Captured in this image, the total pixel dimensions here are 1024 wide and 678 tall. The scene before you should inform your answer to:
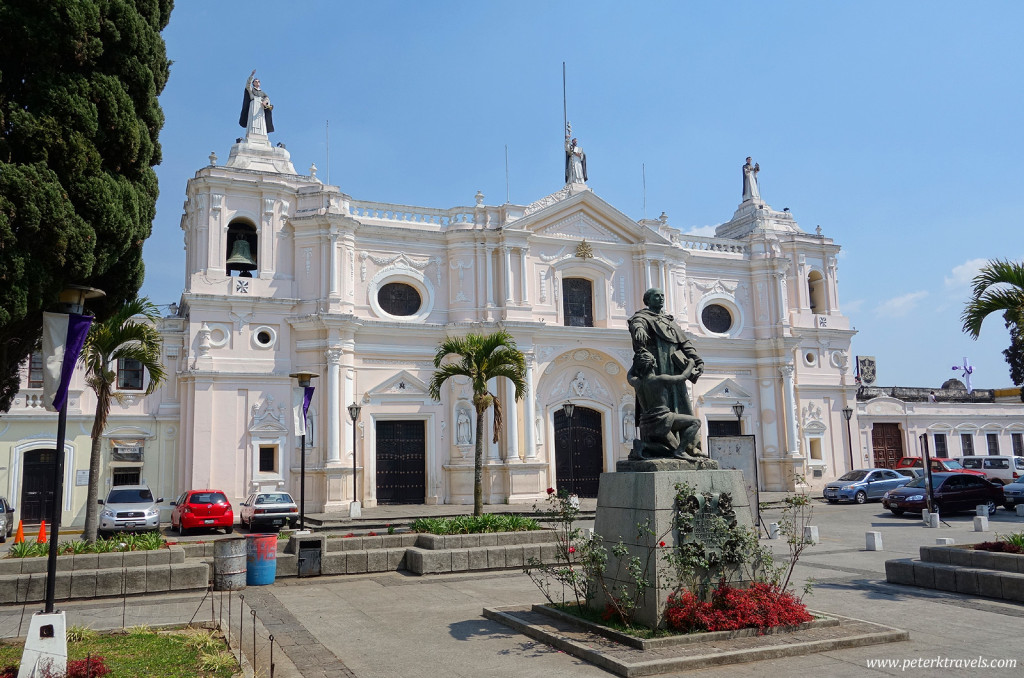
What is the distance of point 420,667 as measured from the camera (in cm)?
753

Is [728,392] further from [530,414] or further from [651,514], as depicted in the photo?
[651,514]

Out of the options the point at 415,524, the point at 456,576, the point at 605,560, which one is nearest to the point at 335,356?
the point at 415,524

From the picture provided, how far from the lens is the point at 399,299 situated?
96.7ft

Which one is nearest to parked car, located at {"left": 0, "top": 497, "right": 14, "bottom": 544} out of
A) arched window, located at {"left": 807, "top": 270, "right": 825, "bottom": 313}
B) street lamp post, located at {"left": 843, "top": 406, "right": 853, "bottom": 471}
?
street lamp post, located at {"left": 843, "top": 406, "right": 853, "bottom": 471}

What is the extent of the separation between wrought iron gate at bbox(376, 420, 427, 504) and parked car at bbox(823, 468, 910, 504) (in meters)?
16.1

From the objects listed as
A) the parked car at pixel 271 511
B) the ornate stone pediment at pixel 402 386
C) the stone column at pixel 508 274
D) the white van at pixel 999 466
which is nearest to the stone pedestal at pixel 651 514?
the parked car at pixel 271 511

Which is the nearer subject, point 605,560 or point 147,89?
point 605,560

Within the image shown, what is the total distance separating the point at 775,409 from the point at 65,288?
30.1 meters

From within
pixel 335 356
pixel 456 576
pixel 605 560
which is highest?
pixel 335 356

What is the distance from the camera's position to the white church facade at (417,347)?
2575 cm

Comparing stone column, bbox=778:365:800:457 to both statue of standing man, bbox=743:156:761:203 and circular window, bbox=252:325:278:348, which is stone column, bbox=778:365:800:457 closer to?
statue of standing man, bbox=743:156:761:203

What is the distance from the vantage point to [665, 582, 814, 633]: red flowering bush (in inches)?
305

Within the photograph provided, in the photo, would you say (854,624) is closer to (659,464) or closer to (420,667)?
(659,464)

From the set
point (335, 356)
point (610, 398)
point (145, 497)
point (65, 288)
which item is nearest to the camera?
point (65, 288)
